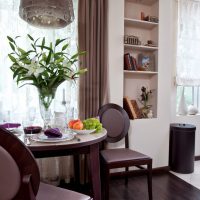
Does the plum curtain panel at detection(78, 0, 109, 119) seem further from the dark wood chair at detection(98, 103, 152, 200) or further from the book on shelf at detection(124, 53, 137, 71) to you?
the book on shelf at detection(124, 53, 137, 71)

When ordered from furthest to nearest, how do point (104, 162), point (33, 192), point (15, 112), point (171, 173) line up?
point (171, 173)
point (15, 112)
point (104, 162)
point (33, 192)

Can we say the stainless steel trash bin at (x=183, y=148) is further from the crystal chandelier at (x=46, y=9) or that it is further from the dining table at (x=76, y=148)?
the crystal chandelier at (x=46, y=9)

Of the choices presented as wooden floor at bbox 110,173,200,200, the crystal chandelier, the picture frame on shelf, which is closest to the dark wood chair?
wooden floor at bbox 110,173,200,200

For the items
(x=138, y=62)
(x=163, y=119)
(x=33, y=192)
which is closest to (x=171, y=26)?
(x=138, y=62)

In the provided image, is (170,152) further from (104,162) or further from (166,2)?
(166,2)

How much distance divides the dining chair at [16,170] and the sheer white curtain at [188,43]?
265cm

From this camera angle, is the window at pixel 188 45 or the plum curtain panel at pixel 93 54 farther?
the window at pixel 188 45

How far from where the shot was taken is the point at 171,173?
2732mm

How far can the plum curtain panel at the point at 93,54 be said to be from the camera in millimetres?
2342

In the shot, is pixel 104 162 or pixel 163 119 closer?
pixel 104 162

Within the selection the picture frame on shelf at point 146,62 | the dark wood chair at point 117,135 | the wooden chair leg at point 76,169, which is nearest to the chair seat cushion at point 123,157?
the dark wood chair at point 117,135

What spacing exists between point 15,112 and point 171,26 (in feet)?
7.45

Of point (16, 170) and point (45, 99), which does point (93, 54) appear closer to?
point (45, 99)

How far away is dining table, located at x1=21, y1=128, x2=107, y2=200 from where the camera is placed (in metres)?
1.27
